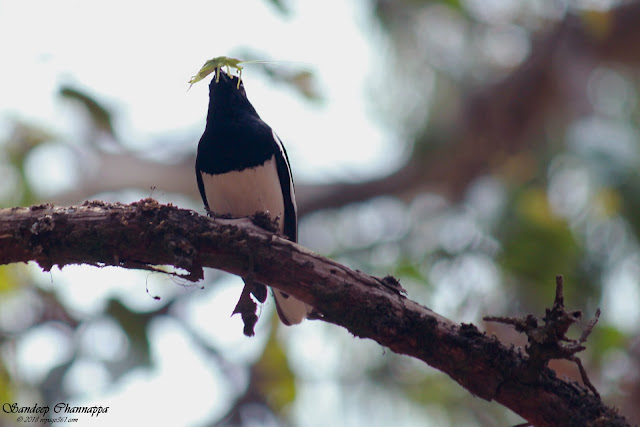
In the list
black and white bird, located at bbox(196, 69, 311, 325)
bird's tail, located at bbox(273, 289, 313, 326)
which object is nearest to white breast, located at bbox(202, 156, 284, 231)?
black and white bird, located at bbox(196, 69, 311, 325)

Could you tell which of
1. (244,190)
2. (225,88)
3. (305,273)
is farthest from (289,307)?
(225,88)

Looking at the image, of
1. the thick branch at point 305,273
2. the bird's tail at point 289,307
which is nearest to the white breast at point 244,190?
the bird's tail at point 289,307

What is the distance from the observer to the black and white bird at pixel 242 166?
12.9ft

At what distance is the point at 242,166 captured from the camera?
3924 millimetres

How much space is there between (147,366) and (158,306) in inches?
54.3

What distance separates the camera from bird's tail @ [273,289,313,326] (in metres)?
4.05

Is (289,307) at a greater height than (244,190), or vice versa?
(244,190)

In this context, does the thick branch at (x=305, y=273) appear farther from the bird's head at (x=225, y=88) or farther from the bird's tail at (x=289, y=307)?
the bird's head at (x=225, y=88)

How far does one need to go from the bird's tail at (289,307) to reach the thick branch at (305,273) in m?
1.13

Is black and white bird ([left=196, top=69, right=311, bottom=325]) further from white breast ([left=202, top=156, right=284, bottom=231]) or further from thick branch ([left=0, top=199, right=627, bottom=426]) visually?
thick branch ([left=0, top=199, right=627, bottom=426])

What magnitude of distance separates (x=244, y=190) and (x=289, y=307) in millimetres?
758

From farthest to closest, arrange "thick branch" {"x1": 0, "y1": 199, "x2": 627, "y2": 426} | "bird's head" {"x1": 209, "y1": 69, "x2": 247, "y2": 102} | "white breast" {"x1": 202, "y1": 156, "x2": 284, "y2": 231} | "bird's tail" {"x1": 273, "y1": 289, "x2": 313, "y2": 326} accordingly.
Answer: "bird's head" {"x1": 209, "y1": 69, "x2": 247, "y2": 102} < "bird's tail" {"x1": 273, "y1": 289, "x2": 313, "y2": 326} < "white breast" {"x1": 202, "y1": 156, "x2": 284, "y2": 231} < "thick branch" {"x1": 0, "y1": 199, "x2": 627, "y2": 426}

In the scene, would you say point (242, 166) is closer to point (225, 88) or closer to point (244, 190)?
point (244, 190)

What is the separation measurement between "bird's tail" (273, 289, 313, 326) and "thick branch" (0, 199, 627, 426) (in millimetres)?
1129
